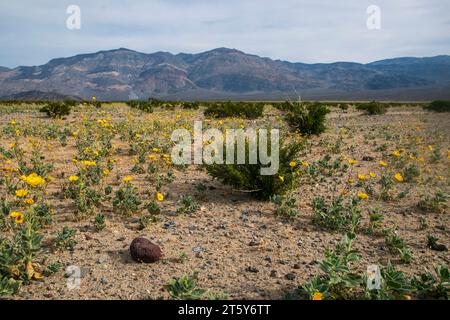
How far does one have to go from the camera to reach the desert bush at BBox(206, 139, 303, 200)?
16.0 ft

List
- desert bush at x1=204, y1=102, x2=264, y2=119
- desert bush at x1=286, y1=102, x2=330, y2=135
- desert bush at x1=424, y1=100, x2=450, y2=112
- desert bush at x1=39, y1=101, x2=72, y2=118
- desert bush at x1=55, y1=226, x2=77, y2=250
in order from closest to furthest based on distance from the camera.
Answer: desert bush at x1=55, y1=226, x2=77, y2=250, desert bush at x1=286, y1=102, x2=330, y2=135, desert bush at x1=39, y1=101, x2=72, y2=118, desert bush at x1=204, y1=102, x2=264, y2=119, desert bush at x1=424, y1=100, x2=450, y2=112

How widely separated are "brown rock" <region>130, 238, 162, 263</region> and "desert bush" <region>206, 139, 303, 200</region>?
1736 millimetres

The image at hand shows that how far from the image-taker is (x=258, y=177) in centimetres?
495

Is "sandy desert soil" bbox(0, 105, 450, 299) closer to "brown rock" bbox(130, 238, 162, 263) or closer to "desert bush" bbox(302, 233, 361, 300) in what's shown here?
"brown rock" bbox(130, 238, 162, 263)

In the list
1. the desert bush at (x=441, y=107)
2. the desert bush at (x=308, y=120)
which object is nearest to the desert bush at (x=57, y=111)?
the desert bush at (x=308, y=120)

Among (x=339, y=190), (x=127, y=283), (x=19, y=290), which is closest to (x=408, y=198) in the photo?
(x=339, y=190)

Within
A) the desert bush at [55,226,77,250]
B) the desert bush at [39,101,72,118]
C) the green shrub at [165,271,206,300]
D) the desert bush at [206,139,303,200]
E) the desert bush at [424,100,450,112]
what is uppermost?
the desert bush at [424,100,450,112]

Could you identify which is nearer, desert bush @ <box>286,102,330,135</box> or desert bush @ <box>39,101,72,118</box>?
desert bush @ <box>286,102,330,135</box>

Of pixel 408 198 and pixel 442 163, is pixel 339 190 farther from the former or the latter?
pixel 442 163

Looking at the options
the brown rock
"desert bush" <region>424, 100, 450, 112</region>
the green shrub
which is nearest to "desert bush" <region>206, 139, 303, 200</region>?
the brown rock

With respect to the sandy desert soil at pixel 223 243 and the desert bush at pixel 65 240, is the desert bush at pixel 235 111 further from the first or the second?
the desert bush at pixel 65 240

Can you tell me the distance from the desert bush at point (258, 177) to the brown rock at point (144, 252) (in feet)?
5.70
